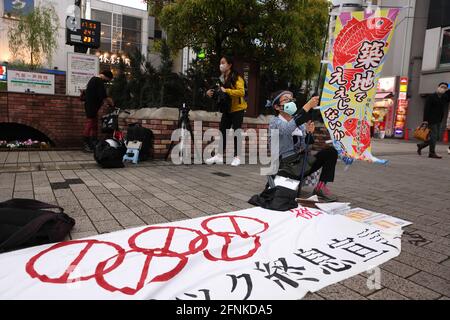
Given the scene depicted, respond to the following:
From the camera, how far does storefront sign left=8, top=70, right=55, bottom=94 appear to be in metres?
8.34

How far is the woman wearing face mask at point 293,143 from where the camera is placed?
3828 millimetres

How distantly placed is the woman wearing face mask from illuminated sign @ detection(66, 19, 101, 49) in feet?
25.8

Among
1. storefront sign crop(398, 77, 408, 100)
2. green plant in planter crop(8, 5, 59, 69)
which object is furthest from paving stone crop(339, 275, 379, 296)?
storefront sign crop(398, 77, 408, 100)

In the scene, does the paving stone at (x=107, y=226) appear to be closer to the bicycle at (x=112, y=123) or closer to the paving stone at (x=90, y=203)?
the paving stone at (x=90, y=203)

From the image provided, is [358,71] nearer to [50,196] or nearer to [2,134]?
[50,196]

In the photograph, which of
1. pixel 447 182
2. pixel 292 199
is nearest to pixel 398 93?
pixel 447 182

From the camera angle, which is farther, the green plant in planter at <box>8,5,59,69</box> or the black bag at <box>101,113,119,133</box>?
the green plant in planter at <box>8,5,59,69</box>

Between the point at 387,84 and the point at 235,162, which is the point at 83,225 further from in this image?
the point at 387,84

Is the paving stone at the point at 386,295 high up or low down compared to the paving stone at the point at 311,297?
up

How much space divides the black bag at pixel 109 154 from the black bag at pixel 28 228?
299cm

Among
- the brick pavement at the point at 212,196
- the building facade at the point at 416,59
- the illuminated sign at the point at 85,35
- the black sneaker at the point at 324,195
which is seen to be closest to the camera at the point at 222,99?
the brick pavement at the point at 212,196

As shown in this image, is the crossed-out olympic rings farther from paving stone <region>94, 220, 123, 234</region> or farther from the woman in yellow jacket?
the woman in yellow jacket

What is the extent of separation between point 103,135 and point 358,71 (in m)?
6.44

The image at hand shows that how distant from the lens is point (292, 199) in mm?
3674
